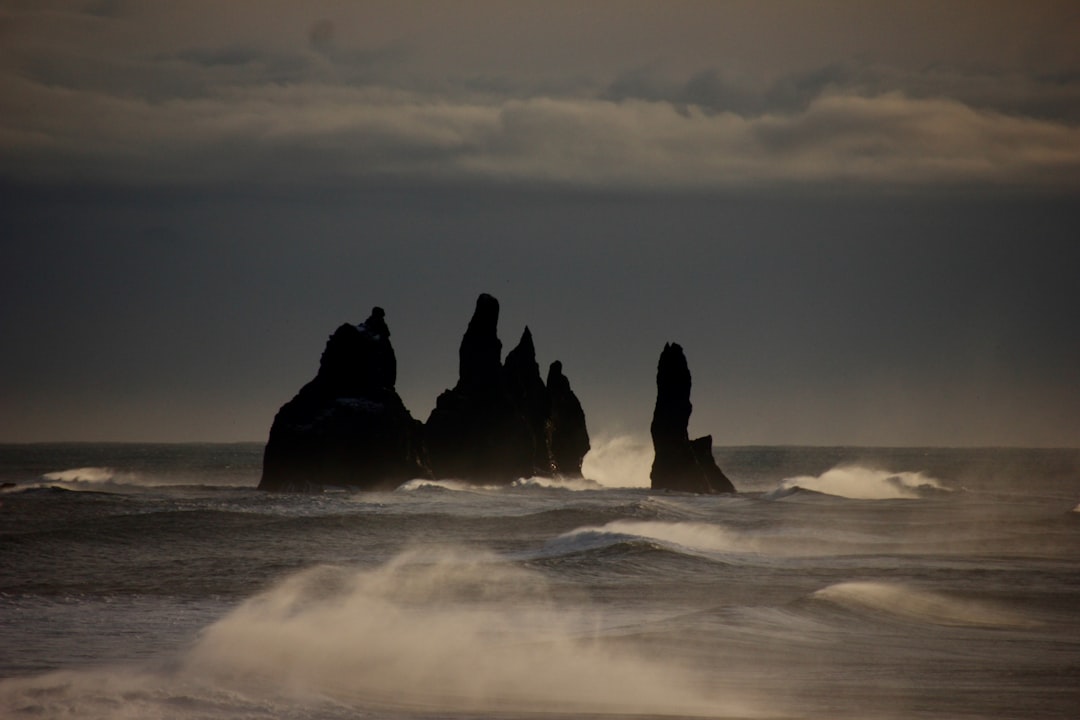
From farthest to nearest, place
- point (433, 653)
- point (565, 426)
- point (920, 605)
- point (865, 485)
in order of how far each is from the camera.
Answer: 1. point (565, 426)
2. point (865, 485)
3. point (920, 605)
4. point (433, 653)

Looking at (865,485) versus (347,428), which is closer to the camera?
(347,428)

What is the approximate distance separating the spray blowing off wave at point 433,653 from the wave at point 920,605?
534 centimetres

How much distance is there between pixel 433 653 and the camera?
2025 centimetres

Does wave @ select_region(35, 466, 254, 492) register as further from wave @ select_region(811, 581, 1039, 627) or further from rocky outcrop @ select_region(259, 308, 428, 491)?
wave @ select_region(811, 581, 1039, 627)

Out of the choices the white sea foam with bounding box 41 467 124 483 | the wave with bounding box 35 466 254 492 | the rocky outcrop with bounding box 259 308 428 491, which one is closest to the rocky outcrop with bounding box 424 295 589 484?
the rocky outcrop with bounding box 259 308 428 491

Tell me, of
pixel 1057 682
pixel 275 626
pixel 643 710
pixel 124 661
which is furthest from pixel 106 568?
pixel 1057 682

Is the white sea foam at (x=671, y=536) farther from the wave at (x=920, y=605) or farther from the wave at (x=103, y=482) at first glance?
the wave at (x=103, y=482)

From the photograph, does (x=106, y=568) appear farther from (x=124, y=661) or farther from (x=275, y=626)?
(x=124, y=661)

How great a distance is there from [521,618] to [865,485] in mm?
69070

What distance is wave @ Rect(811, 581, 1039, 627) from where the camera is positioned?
23.8 metres

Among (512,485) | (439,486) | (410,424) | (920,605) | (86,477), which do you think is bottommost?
(920,605)

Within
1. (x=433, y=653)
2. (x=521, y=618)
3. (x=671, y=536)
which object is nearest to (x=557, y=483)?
(x=671, y=536)

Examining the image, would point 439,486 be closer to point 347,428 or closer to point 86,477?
point 347,428

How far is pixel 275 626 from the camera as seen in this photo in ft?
73.0
